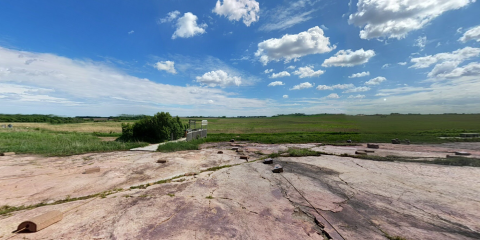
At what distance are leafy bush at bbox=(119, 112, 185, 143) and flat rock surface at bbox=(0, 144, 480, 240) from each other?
11693mm

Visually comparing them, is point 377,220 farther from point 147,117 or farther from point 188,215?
point 147,117

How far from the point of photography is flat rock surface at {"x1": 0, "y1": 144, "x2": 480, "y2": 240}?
396 cm

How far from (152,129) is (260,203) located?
1875 centimetres

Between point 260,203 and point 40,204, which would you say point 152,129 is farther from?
point 260,203

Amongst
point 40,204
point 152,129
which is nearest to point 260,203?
point 40,204

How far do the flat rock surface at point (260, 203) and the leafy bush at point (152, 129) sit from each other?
11693 millimetres

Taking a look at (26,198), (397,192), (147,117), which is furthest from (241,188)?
(147,117)

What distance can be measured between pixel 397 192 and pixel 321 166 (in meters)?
3.69

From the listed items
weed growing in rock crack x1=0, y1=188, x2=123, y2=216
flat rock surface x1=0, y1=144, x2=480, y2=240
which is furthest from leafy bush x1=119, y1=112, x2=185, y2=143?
weed growing in rock crack x1=0, y1=188, x2=123, y2=216

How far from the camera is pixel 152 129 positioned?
827 inches

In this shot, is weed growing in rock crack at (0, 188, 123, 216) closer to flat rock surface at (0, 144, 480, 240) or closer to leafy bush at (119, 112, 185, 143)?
flat rock surface at (0, 144, 480, 240)

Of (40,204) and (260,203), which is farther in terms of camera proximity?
(260,203)

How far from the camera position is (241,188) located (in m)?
6.59

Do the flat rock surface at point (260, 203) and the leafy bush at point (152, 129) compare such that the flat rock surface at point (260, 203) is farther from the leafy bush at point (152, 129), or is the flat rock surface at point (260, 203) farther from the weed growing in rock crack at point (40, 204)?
the leafy bush at point (152, 129)
